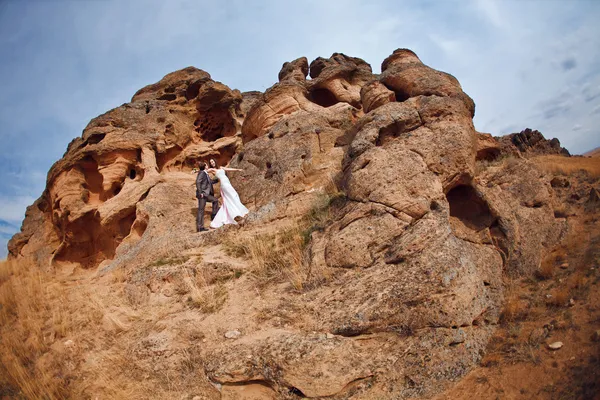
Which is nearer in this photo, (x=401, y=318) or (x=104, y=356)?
(x=401, y=318)

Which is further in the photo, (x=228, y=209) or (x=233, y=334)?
(x=228, y=209)

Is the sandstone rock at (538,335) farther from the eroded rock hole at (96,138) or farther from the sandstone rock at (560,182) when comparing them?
the eroded rock hole at (96,138)

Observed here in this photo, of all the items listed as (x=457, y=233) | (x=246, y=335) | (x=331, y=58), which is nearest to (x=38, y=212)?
(x=331, y=58)

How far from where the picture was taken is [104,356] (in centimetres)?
508

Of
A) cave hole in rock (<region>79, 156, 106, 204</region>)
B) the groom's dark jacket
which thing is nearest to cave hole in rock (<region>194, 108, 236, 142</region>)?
cave hole in rock (<region>79, 156, 106, 204</region>)

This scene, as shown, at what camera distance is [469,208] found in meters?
6.55

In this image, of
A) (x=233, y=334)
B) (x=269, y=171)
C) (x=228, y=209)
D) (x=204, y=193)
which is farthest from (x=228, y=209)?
(x=233, y=334)

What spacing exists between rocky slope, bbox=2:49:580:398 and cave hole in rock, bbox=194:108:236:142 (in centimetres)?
223

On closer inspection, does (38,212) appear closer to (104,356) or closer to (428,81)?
(104,356)

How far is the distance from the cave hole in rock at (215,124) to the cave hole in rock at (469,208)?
1078 cm

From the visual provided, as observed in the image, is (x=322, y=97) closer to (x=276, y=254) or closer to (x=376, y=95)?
(x=376, y=95)

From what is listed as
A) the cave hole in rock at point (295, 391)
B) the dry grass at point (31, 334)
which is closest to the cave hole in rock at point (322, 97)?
the dry grass at point (31, 334)

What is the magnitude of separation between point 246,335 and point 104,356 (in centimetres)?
215

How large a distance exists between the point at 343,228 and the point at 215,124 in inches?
459
